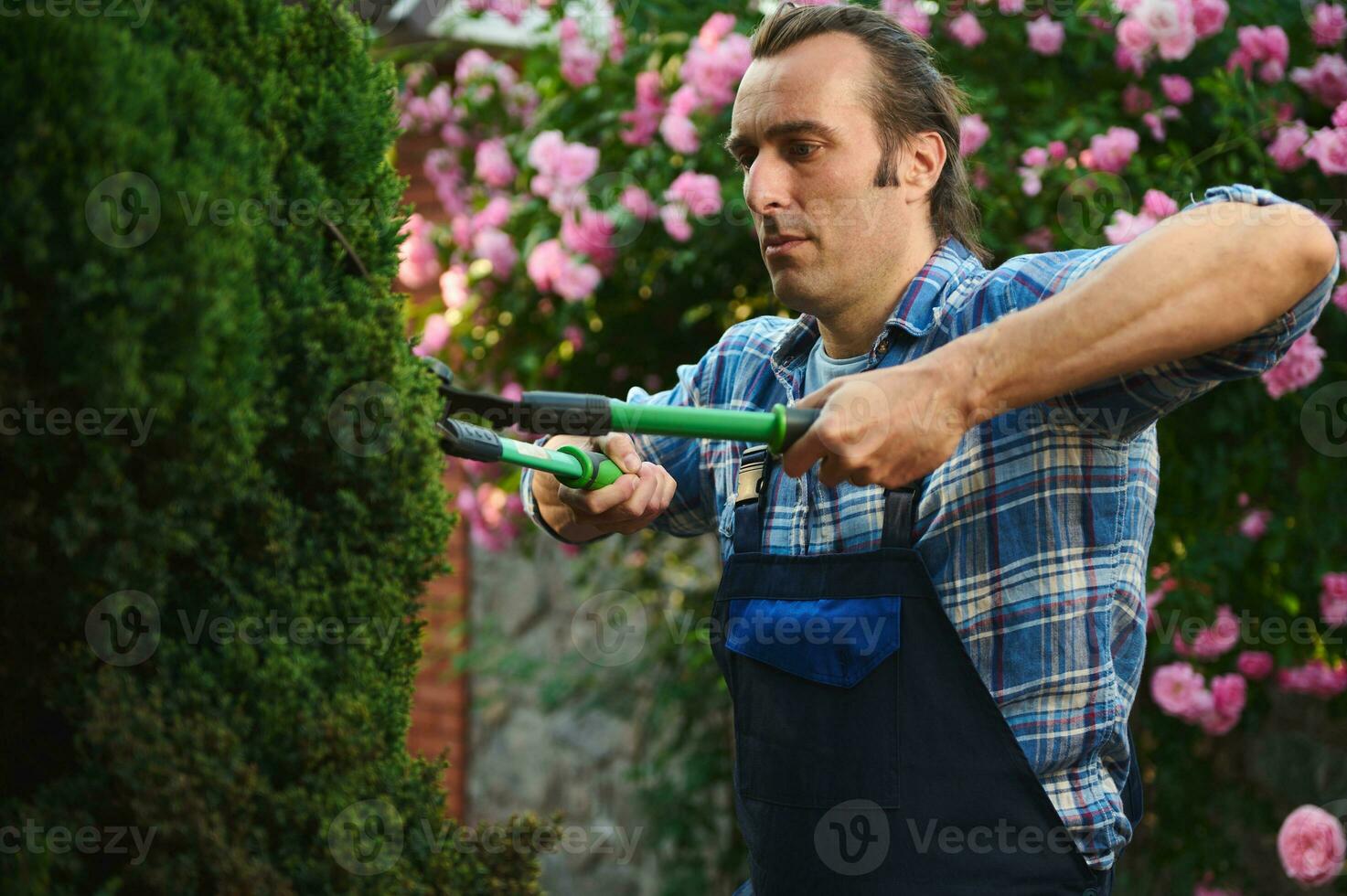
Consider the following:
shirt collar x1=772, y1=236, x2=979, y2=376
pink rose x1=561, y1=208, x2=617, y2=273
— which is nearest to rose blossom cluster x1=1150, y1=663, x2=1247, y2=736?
shirt collar x1=772, y1=236, x2=979, y2=376

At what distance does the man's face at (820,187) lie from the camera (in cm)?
204

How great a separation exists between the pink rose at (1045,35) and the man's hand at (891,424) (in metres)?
1.75

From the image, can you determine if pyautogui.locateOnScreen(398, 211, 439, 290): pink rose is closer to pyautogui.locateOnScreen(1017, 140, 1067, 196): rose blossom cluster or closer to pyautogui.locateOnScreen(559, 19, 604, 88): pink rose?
pyautogui.locateOnScreen(559, 19, 604, 88): pink rose

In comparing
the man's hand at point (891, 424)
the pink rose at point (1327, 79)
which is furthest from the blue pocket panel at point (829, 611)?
the pink rose at point (1327, 79)

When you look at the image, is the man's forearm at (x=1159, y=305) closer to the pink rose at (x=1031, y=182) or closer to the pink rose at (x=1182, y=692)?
the pink rose at (x=1031, y=182)

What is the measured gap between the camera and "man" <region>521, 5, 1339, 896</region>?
155 centimetres

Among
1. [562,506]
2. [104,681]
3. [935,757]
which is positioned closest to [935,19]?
[562,506]

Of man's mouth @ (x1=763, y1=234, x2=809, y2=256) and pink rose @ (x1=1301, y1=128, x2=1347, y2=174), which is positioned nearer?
man's mouth @ (x1=763, y1=234, x2=809, y2=256)

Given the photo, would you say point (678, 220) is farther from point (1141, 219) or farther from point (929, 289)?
point (929, 289)

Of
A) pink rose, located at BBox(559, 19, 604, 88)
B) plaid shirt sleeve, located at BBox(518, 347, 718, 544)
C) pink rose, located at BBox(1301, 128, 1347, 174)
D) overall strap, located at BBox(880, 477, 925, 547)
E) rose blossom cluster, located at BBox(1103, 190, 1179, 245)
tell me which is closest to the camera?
overall strap, located at BBox(880, 477, 925, 547)

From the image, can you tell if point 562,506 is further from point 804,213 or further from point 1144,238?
point 1144,238

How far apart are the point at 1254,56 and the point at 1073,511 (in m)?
1.70

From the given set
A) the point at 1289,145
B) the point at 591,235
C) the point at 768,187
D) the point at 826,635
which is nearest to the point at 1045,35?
the point at 1289,145

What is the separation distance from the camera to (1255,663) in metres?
3.03
